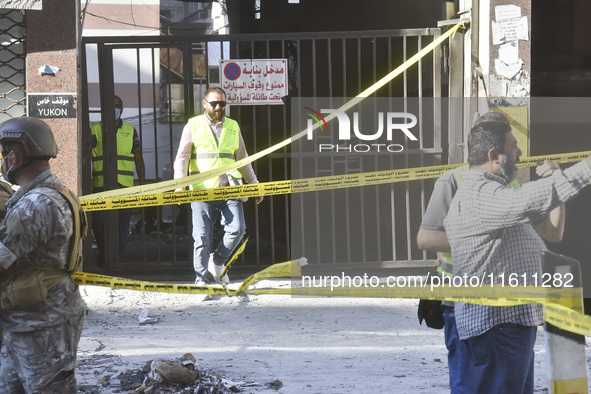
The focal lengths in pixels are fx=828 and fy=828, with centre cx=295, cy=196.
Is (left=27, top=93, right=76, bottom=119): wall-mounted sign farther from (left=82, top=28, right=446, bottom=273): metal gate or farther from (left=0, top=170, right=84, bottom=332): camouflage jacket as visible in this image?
(left=0, top=170, right=84, bottom=332): camouflage jacket

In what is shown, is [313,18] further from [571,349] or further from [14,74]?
[571,349]

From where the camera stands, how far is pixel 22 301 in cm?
357

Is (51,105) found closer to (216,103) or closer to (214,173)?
(216,103)

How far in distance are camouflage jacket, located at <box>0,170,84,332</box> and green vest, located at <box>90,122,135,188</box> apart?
5.35 m

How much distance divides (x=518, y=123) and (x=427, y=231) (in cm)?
443

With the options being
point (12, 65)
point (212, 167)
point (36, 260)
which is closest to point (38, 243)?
point (36, 260)

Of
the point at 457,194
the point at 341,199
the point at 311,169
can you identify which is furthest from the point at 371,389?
the point at 341,199

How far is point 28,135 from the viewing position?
3.70 metres

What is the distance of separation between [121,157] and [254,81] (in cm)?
187

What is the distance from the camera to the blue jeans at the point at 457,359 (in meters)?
3.65

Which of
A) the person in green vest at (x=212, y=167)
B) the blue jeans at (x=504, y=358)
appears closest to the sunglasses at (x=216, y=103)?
the person in green vest at (x=212, y=167)
